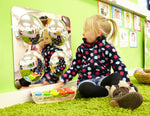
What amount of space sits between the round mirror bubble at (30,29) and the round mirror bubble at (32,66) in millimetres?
78

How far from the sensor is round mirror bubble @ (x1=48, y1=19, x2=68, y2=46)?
113 centimetres

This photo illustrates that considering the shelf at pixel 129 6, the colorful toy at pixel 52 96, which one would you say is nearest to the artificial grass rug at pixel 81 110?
the colorful toy at pixel 52 96

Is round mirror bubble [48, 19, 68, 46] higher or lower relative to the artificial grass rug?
higher

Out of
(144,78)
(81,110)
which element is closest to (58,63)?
(81,110)

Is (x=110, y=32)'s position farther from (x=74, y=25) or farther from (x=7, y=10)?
(x=7, y=10)

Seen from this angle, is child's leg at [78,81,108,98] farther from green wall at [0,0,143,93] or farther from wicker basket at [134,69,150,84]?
wicker basket at [134,69,150,84]

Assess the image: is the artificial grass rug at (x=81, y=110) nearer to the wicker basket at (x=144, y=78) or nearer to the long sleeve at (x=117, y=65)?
the long sleeve at (x=117, y=65)

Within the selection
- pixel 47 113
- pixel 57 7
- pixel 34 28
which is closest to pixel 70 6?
pixel 57 7

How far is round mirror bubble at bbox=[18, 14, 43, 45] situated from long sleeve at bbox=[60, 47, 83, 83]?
268mm

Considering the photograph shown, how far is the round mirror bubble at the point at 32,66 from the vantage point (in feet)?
3.22

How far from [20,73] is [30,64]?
8 cm

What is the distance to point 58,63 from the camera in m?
1.16

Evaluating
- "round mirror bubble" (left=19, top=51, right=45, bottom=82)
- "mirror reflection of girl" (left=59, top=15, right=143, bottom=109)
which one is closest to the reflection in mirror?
"round mirror bubble" (left=19, top=51, right=45, bottom=82)

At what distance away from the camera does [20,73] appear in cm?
97
